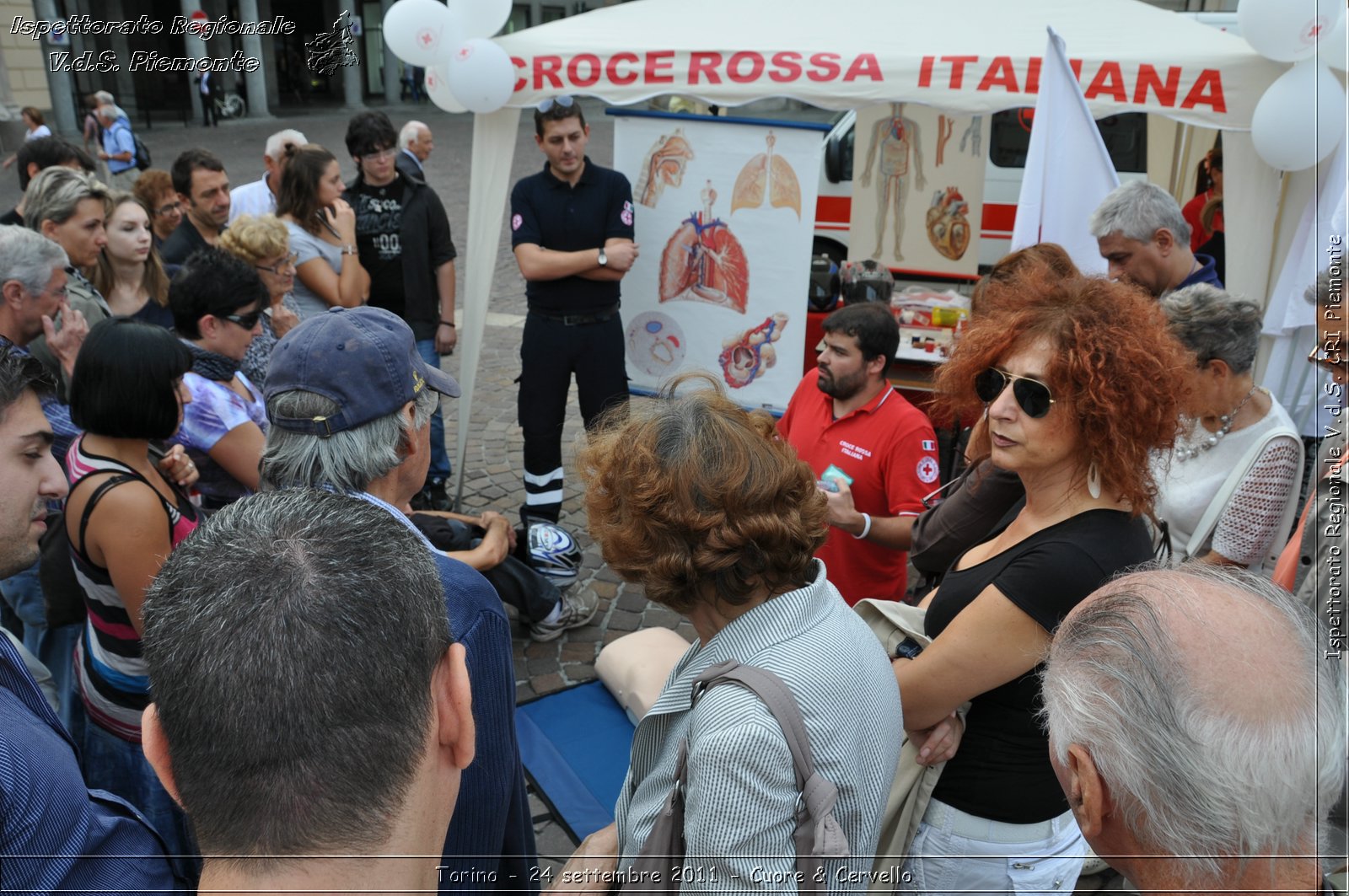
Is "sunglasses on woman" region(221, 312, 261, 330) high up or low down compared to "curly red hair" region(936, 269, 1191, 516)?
down

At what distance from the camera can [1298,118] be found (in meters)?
4.02

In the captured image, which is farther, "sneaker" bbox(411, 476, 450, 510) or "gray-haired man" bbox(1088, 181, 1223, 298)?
"sneaker" bbox(411, 476, 450, 510)

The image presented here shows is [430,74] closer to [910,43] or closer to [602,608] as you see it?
[910,43]

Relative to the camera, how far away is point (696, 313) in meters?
5.26

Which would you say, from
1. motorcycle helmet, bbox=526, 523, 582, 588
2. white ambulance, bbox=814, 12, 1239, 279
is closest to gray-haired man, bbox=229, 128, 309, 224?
motorcycle helmet, bbox=526, 523, 582, 588

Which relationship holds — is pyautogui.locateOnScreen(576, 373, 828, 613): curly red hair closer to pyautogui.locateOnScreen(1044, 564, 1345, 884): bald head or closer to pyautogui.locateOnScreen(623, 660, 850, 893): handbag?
pyautogui.locateOnScreen(623, 660, 850, 893): handbag

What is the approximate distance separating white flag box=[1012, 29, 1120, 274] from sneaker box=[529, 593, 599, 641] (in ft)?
8.94

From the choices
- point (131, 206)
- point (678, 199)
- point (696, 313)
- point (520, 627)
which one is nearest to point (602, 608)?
point (520, 627)

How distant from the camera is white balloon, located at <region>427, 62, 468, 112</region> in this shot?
15.9ft

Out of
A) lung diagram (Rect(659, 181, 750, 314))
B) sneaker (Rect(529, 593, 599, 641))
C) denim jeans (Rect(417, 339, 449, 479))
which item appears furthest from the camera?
denim jeans (Rect(417, 339, 449, 479))

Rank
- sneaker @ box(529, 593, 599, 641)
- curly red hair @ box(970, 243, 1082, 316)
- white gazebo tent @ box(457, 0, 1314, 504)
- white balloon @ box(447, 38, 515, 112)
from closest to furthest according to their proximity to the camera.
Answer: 1. curly red hair @ box(970, 243, 1082, 316)
2. sneaker @ box(529, 593, 599, 641)
3. white gazebo tent @ box(457, 0, 1314, 504)
4. white balloon @ box(447, 38, 515, 112)

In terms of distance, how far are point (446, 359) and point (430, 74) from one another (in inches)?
119

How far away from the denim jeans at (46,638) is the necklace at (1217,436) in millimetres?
3328

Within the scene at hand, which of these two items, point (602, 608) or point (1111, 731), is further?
point (602, 608)
